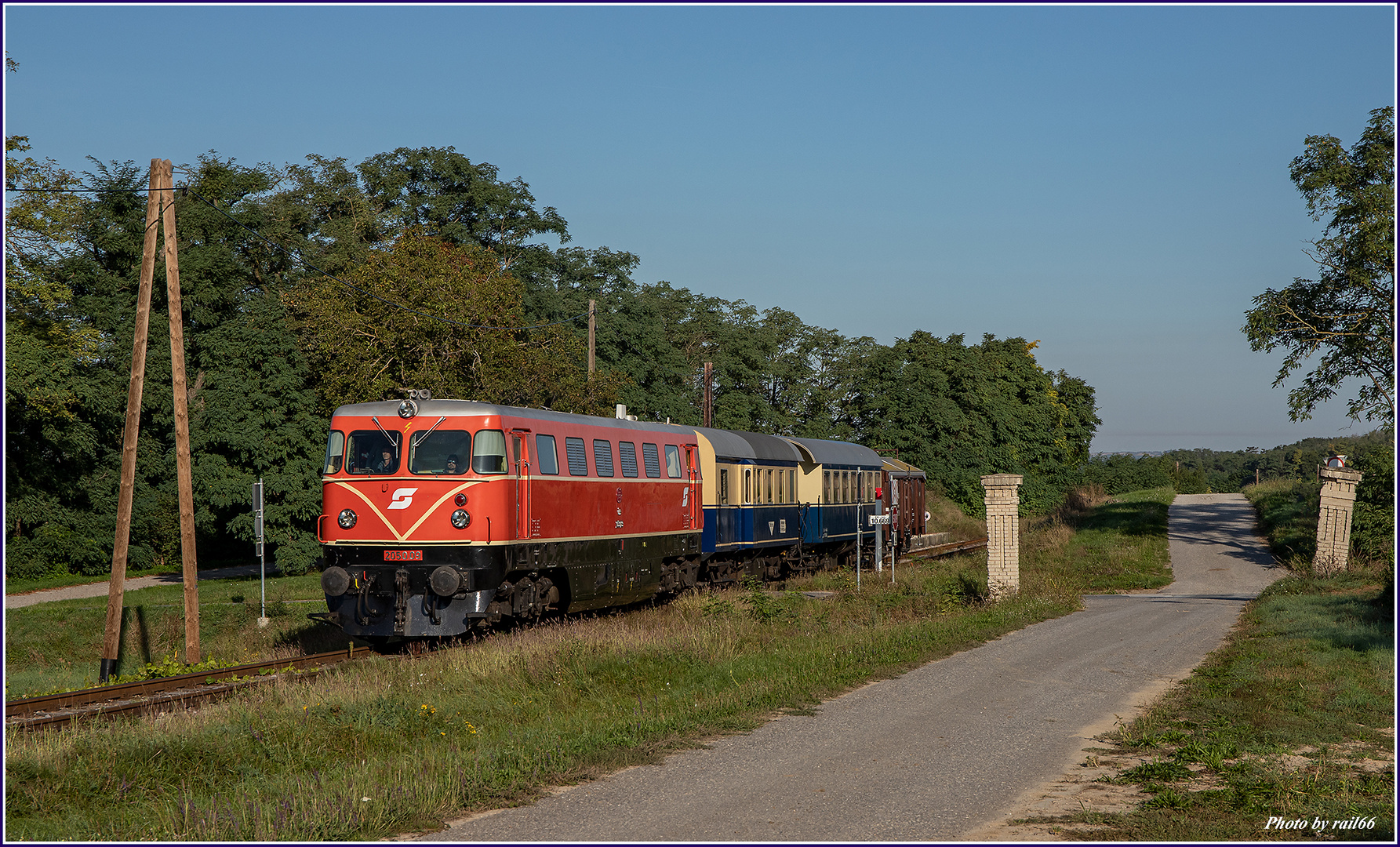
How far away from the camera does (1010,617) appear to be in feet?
68.2

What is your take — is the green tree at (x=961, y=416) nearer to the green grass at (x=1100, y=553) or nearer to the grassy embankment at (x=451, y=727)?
the green grass at (x=1100, y=553)

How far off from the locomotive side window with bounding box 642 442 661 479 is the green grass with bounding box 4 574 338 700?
6956 millimetres

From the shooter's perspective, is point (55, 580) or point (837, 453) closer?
point (837, 453)

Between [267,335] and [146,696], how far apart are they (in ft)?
88.3

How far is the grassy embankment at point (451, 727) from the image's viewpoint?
8.48 meters

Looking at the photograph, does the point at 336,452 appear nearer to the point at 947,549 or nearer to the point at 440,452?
the point at 440,452

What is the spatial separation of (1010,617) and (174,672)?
14.1m

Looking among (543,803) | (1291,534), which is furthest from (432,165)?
(543,803)

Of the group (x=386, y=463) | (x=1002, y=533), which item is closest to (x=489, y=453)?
(x=386, y=463)

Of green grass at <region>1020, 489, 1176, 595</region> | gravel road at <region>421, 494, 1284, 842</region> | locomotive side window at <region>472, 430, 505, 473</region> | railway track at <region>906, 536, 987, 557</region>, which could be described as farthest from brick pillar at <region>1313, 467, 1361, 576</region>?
locomotive side window at <region>472, 430, 505, 473</region>

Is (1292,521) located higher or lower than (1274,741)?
higher

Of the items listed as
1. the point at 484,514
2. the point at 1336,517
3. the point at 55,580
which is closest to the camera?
the point at 484,514

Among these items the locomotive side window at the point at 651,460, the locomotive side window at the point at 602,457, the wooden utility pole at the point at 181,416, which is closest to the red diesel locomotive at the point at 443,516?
the locomotive side window at the point at 602,457

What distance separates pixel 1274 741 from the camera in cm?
1059
